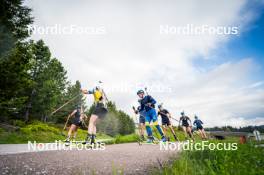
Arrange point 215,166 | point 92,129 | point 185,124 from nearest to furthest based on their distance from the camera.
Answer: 1. point 215,166
2. point 92,129
3. point 185,124

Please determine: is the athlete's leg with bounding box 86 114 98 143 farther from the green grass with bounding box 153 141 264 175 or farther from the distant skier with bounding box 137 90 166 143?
the green grass with bounding box 153 141 264 175

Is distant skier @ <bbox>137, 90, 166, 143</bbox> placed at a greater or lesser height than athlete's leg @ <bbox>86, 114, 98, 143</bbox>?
greater

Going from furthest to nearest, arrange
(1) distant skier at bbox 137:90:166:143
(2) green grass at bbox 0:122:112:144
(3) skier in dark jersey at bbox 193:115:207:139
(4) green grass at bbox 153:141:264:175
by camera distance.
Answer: (3) skier in dark jersey at bbox 193:115:207:139, (2) green grass at bbox 0:122:112:144, (1) distant skier at bbox 137:90:166:143, (4) green grass at bbox 153:141:264:175

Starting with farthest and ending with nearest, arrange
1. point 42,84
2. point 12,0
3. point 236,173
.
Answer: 1. point 42,84
2. point 12,0
3. point 236,173

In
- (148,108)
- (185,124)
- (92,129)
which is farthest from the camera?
(185,124)

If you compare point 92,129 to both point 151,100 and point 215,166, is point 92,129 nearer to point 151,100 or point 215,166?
point 151,100

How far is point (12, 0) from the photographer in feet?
49.2

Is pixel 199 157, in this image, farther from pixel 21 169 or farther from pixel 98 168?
pixel 21 169

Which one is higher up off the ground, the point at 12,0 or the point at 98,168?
the point at 12,0

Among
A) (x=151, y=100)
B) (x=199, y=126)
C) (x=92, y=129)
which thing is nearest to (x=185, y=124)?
(x=199, y=126)

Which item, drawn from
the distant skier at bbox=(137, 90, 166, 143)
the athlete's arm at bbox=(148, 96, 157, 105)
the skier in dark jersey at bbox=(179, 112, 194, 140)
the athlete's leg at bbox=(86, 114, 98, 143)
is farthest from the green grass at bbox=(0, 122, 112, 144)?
the skier in dark jersey at bbox=(179, 112, 194, 140)

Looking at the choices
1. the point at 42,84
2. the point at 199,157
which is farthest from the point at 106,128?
the point at 199,157

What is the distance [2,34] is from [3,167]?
13.5m

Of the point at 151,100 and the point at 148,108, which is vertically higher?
the point at 151,100
